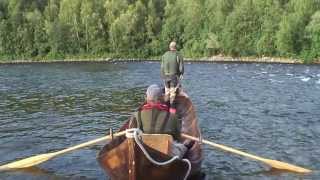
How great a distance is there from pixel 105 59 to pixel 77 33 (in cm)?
1411

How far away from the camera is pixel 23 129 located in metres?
27.6

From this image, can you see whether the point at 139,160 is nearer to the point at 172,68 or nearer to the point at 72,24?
the point at 172,68

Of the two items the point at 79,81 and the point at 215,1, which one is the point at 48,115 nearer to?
the point at 79,81

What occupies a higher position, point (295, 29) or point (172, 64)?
point (295, 29)

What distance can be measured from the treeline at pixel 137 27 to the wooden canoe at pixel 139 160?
85.0 meters

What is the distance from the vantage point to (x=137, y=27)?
118 metres

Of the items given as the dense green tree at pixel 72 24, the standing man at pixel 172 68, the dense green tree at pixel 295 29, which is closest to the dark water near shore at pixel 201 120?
the standing man at pixel 172 68

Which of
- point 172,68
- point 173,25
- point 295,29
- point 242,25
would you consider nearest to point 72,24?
point 173,25

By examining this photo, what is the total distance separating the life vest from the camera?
14.8 metres

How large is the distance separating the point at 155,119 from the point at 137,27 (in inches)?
4099

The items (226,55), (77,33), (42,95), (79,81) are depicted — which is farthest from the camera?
(77,33)

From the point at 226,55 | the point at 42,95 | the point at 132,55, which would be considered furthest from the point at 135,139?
the point at 132,55

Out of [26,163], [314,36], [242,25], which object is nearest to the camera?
[26,163]

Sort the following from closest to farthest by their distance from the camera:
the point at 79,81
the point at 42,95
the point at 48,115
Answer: the point at 48,115, the point at 42,95, the point at 79,81
